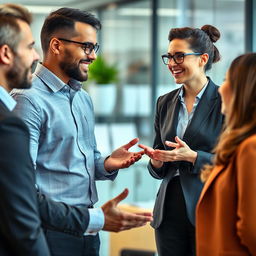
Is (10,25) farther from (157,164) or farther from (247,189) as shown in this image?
(157,164)

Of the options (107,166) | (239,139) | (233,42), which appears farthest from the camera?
(233,42)

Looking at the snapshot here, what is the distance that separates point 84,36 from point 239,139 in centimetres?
107

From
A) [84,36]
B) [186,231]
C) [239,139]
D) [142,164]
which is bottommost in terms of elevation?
[142,164]

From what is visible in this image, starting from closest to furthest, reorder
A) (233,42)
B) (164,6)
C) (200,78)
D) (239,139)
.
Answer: (239,139)
(200,78)
(233,42)
(164,6)

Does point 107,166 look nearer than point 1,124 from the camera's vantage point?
No

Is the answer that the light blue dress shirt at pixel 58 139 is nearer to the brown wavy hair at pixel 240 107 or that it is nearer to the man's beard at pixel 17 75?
the man's beard at pixel 17 75

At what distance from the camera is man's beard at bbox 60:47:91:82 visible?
114 inches

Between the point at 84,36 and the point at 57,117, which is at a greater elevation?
the point at 84,36

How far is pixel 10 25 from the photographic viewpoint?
2.10 m

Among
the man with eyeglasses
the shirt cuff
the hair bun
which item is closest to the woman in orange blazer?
the shirt cuff

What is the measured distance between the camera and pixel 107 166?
296 centimetres

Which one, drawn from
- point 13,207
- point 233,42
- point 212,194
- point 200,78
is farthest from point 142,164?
point 13,207

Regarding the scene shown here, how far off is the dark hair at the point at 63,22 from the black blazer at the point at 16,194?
1083mm

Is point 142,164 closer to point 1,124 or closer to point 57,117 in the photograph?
point 57,117
